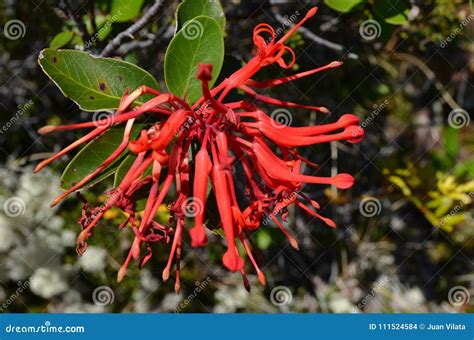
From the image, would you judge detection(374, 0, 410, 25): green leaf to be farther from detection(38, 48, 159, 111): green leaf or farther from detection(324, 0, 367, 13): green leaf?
detection(38, 48, 159, 111): green leaf

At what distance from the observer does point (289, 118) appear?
1.89 m

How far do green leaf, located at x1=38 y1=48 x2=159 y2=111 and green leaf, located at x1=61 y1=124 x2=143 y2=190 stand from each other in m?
0.06

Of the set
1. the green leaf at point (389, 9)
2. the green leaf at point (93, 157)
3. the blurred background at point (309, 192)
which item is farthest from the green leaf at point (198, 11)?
the green leaf at point (389, 9)

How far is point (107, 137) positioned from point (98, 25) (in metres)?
0.66

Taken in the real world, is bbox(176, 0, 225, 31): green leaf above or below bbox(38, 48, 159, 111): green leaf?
above

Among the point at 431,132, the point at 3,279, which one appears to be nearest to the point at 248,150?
the point at 3,279

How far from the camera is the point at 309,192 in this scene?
2311 millimetres

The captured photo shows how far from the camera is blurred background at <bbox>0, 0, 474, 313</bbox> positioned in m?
1.95

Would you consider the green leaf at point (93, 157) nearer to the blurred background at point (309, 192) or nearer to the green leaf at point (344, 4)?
the blurred background at point (309, 192)

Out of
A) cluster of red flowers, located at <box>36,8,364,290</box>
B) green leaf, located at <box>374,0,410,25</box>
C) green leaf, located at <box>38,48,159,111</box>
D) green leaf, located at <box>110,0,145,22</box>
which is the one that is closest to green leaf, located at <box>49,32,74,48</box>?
green leaf, located at <box>110,0,145,22</box>

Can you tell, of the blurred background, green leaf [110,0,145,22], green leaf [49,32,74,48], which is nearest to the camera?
green leaf [110,0,145,22]

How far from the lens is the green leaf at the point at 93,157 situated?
1.22 meters

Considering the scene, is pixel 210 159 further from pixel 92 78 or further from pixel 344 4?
pixel 344 4

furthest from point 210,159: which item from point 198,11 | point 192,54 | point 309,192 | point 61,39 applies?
point 309,192
